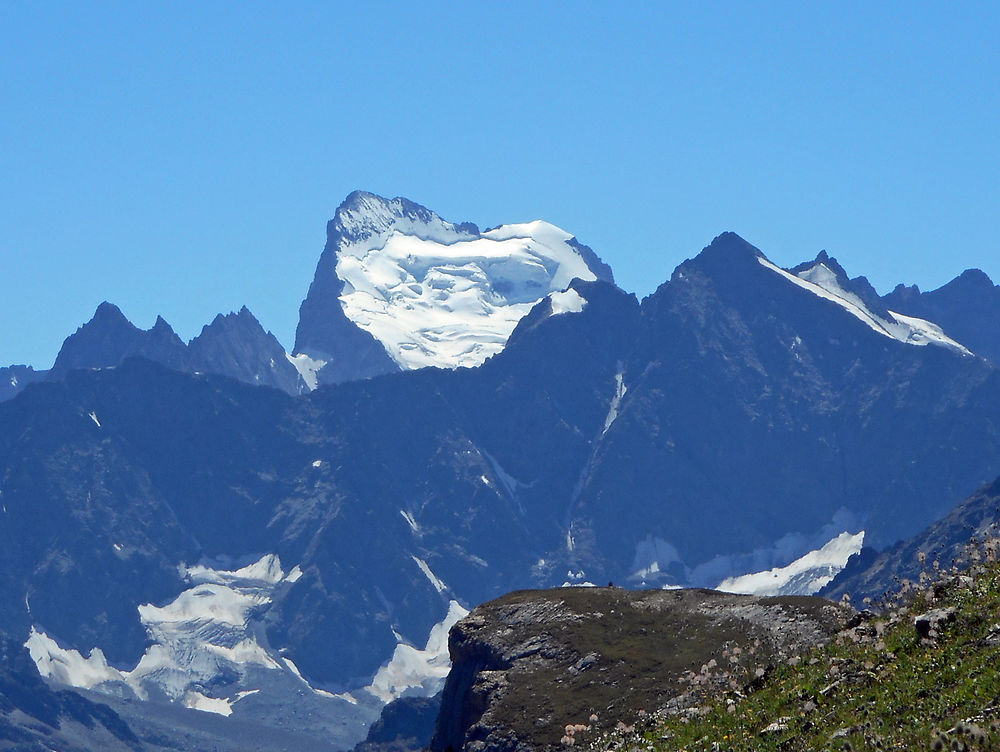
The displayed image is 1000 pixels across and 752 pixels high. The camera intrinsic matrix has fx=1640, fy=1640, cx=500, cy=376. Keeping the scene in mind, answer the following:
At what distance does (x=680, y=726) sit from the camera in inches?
1905

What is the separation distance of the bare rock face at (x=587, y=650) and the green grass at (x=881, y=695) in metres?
20.3

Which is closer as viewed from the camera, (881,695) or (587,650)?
(881,695)

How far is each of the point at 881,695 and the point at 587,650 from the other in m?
46.1

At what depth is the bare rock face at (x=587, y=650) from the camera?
78250mm

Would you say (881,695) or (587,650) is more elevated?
(587,650)

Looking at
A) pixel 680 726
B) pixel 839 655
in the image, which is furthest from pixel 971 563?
pixel 680 726

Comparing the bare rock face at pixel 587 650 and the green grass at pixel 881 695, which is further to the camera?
the bare rock face at pixel 587 650

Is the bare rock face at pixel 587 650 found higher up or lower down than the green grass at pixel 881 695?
higher up

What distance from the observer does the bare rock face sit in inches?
3081

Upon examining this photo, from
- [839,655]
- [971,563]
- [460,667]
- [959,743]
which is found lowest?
[959,743]

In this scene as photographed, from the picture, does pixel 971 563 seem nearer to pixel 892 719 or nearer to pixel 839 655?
pixel 839 655

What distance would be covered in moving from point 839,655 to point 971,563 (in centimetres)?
642

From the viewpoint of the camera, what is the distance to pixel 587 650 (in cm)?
8612

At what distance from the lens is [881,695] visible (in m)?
40.7
